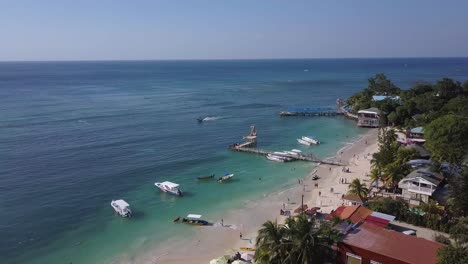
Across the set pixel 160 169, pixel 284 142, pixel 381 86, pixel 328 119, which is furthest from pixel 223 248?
pixel 381 86

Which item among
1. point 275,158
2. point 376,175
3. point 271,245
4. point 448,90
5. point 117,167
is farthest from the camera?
point 448,90

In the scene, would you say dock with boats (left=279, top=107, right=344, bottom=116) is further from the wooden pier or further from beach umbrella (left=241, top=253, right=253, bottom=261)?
beach umbrella (left=241, top=253, right=253, bottom=261)

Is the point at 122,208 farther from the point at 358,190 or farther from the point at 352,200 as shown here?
the point at 358,190

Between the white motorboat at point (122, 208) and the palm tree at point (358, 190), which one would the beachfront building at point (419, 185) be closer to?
the palm tree at point (358, 190)

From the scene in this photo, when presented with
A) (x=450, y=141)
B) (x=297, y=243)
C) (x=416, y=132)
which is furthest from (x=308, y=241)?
(x=416, y=132)

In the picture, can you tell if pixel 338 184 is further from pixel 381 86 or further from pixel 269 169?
pixel 381 86
